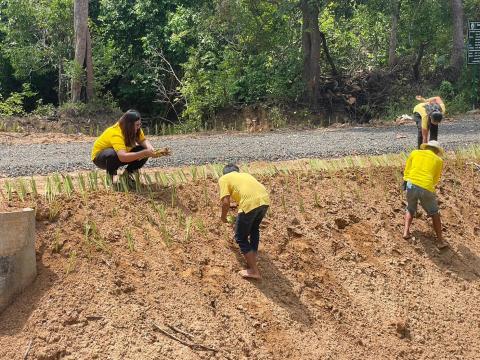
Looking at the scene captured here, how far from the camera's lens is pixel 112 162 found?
7.16 meters

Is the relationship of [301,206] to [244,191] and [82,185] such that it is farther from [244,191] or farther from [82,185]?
[82,185]

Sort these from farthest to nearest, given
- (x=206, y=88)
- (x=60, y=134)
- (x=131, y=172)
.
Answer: (x=206, y=88)
(x=60, y=134)
(x=131, y=172)

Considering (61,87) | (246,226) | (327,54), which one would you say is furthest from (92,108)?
(246,226)

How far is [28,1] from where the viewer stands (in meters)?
18.1

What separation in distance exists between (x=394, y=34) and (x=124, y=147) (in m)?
12.6

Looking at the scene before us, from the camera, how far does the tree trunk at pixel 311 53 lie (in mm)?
15734

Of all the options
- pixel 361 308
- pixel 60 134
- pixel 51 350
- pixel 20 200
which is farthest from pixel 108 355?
pixel 60 134

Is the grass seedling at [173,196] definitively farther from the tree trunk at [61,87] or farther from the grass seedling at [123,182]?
the tree trunk at [61,87]

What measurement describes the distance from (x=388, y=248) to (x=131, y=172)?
3.28 m

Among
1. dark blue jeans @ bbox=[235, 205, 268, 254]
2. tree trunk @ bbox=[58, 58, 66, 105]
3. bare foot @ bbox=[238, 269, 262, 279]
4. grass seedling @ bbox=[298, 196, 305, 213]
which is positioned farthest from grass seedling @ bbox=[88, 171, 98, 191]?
tree trunk @ bbox=[58, 58, 66, 105]

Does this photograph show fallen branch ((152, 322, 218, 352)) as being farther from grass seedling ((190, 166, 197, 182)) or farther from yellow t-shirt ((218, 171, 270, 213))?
grass seedling ((190, 166, 197, 182))

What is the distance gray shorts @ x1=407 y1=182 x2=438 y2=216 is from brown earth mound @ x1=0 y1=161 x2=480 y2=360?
41cm

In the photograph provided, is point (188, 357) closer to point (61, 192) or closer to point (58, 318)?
point (58, 318)

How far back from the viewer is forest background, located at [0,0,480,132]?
1619cm
